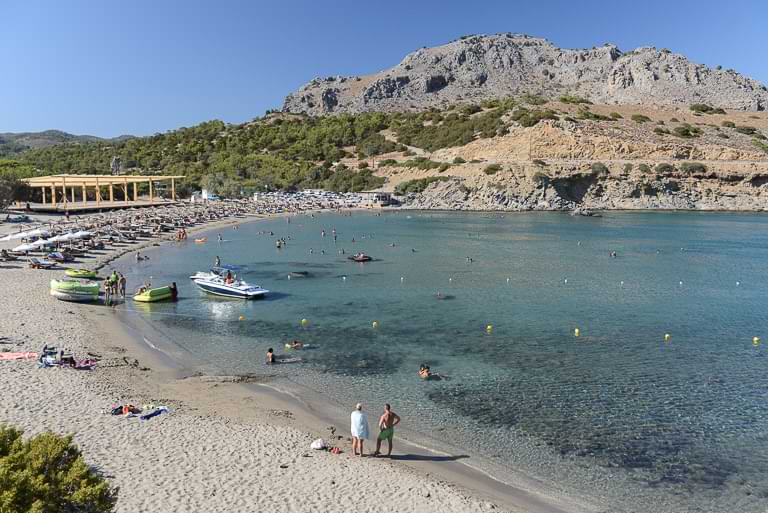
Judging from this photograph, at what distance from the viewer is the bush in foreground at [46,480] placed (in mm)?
7438

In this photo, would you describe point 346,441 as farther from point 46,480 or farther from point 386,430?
point 46,480

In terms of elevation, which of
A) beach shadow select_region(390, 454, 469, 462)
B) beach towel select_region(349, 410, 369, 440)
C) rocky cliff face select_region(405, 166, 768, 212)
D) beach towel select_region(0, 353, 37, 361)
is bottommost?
beach shadow select_region(390, 454, 469, 462)

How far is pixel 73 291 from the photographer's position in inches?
1205

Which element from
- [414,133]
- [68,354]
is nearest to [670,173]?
[414,133]

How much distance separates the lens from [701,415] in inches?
688

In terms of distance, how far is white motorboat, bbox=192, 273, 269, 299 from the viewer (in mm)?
33219

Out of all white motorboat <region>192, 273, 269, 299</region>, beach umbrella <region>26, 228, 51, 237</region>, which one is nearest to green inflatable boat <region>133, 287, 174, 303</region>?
white motorboat <region>192, 273, 269, 299</region>

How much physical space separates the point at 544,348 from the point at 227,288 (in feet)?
59.3

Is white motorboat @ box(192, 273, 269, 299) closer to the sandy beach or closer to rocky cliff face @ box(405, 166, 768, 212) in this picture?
the sandy beach

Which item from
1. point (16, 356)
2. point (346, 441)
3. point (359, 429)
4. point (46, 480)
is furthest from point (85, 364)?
point (46, 480)

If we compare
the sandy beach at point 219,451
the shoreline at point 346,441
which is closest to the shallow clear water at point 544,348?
the shoreline at point 346,441

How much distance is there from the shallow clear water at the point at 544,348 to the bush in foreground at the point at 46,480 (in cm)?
962

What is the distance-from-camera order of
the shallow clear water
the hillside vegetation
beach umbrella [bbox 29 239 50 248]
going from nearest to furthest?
the shallow clear water, beach umbrella [bbox 29 239 50 248], the hillside vegetation

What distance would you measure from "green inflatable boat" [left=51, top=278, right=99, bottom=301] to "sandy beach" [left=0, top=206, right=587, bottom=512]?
910 centimetres
